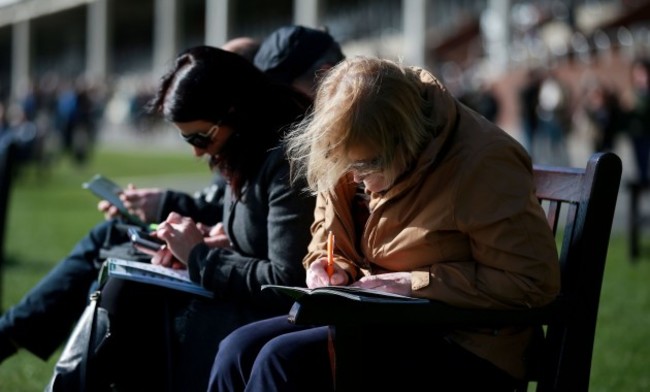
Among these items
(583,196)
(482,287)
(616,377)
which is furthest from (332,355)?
(616,377)

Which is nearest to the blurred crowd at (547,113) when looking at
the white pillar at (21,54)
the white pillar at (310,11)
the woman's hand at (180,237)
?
the woman's hand at (180,237)

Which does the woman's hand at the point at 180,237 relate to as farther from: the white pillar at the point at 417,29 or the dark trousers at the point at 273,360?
the white pillar at the point at 417,29

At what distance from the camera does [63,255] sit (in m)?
9.25

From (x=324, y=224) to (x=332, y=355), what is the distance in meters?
0.45

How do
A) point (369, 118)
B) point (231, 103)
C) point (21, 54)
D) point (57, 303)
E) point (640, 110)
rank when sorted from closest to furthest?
point (369, 118) < point (231, 103) < point (57, 303) < point (640, 110) < point (21, 54)

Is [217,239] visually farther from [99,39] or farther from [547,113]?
[99,39]

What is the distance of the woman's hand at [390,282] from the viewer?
2.81 meters

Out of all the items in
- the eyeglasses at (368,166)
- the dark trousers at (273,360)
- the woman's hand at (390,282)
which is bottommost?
the dark trousers at (273,360)

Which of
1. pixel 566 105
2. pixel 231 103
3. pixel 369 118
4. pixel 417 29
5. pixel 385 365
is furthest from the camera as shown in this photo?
pixel 417 29

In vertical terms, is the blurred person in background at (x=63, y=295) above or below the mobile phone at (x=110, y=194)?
below

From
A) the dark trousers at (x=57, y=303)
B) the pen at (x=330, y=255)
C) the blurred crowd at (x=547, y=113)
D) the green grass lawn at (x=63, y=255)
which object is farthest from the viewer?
the blurred crowd at (x=547, y=113)

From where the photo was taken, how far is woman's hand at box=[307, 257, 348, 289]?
2.98 metres

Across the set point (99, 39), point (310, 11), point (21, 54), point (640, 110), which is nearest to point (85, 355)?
point (640, 110)

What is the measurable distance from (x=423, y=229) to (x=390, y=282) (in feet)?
0.54
